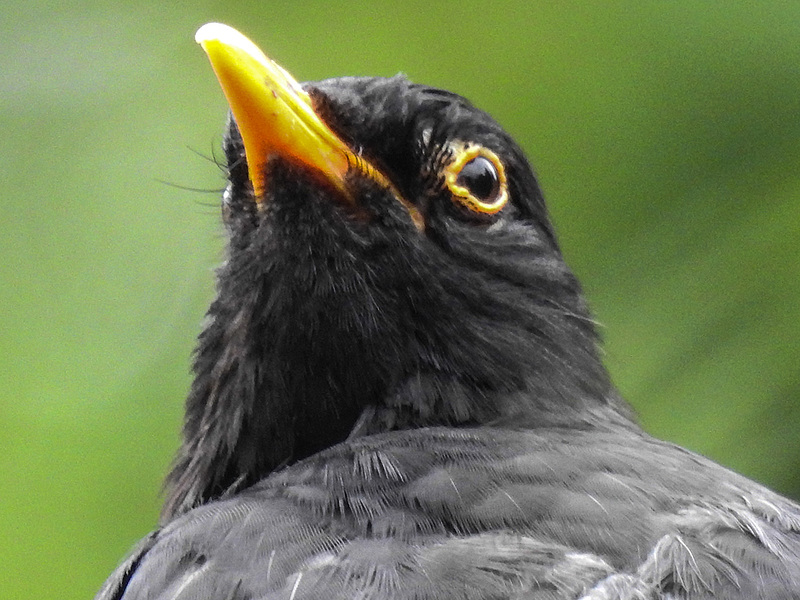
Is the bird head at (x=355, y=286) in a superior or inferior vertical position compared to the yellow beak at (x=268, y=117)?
inferior

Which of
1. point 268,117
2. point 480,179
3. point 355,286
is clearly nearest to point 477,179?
point 480,179

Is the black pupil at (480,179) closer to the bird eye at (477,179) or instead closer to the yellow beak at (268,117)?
the bird eye at (477,179)

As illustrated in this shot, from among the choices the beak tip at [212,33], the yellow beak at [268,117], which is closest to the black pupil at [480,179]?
the yellow beak at [268,117]

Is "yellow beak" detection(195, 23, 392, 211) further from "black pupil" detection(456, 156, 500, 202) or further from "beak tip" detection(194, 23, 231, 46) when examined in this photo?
"black pupil" detection(456, 156, 500, 202)

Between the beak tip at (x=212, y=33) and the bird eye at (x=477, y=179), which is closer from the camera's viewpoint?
the beak tip at (x=212, y=33)

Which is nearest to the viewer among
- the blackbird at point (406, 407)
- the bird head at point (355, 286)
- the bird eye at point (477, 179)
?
the blackbird at point (406, 407)

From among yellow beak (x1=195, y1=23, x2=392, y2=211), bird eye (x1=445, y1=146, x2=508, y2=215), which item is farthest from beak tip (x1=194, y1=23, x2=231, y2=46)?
bird eye (x1=445, y1=146, x2=508, y2=215)

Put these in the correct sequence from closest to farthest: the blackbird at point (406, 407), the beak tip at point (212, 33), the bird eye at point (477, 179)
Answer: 1. the blackbird at point (406, 407)
2. the beak tip at point (212, 33)
3. the bird eye at point (477, 179)

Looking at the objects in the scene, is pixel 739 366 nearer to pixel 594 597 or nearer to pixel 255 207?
pixel 255 207
